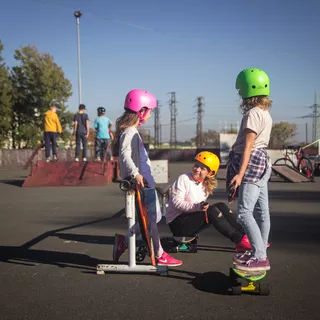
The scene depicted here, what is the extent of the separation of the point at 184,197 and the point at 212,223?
16.0 inches

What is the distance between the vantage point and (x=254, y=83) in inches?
123

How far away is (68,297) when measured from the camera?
290 cm

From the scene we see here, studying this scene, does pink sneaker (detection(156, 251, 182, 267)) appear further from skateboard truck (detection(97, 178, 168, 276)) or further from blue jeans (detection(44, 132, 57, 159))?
blue jeans (detection(44, 132, 57, 159))

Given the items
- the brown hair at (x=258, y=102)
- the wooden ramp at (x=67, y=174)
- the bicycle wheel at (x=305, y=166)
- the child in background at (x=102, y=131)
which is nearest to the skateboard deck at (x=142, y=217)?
the brown hair at (x=258, y=102)

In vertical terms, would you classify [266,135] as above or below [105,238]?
above

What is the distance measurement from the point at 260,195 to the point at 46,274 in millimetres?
2130

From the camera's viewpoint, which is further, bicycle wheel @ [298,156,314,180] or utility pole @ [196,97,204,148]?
utility pole @ [196,97,204,148]

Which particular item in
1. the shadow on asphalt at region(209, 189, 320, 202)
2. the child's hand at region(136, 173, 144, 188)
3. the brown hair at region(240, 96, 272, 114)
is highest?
the brown hair at region(240, 96, 272, 114)

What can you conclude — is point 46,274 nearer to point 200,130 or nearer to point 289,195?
point 289,195

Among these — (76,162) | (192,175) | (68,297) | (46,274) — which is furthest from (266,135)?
(76,162)

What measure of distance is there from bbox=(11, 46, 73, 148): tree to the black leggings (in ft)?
112

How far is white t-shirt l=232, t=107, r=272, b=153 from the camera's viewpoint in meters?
3.05

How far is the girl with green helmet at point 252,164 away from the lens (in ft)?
9.89

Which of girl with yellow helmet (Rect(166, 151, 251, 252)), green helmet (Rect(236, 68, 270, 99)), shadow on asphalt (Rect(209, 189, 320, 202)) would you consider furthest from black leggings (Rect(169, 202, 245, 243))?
shadow on asphalt (Rect(209, 189, 320, 202))
